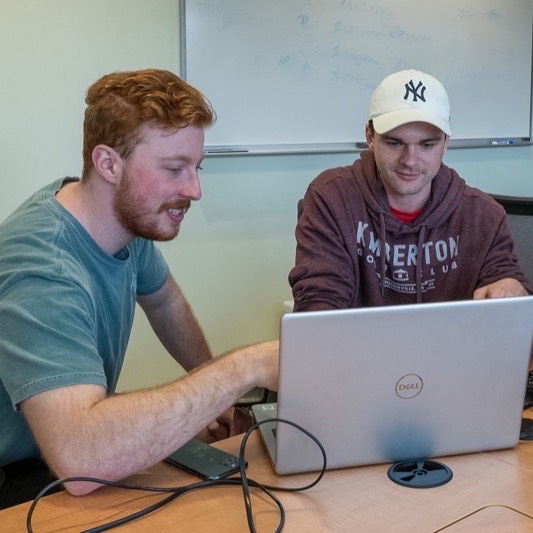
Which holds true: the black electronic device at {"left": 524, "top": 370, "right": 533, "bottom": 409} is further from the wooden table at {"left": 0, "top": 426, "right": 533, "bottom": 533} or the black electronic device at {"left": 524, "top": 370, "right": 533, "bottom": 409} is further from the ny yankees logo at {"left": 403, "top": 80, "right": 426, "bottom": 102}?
the ny yankees logo at {"left": 403, "top": 80, "right": 426, "bottom": 102}

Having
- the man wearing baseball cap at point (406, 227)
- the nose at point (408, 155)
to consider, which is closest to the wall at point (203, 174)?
the man wearing baseball cap at point (406, 227)

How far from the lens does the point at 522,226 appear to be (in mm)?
2086

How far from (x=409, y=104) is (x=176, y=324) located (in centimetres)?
79

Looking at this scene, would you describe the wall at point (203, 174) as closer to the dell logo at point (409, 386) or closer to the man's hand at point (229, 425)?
the man's hand at point (229, 425)

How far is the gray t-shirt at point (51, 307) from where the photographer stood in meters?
1.17

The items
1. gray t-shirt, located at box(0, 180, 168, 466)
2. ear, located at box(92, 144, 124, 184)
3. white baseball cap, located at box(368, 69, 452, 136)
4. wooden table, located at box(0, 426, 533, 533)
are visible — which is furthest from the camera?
white baseball cap, located at box(368, 69, 452, 136)

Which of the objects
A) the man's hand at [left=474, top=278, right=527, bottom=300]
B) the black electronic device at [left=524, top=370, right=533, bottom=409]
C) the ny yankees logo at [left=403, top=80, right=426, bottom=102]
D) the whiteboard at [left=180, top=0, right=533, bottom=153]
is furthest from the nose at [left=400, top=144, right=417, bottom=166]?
the whiteboard at [left=180, top=0, right=533, bottom=153]

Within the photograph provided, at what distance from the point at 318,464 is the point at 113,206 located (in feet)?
2.06

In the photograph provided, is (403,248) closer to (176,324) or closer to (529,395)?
(529,395)

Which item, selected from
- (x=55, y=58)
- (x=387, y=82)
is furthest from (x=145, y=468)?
(x=55, y=58)

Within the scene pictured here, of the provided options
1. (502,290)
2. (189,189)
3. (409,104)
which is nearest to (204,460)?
(189,189)

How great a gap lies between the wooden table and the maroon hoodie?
0.67 metres

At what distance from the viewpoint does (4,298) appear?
124 cm

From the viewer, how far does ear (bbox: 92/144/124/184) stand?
1.43 m
